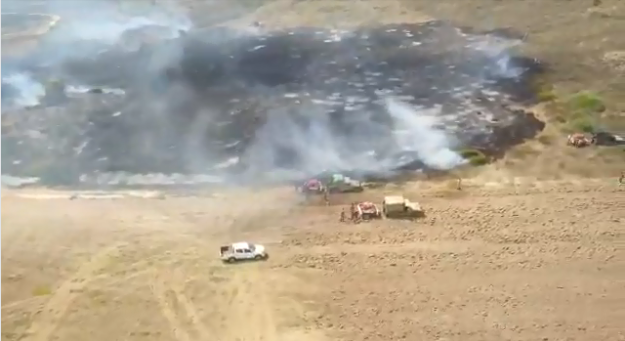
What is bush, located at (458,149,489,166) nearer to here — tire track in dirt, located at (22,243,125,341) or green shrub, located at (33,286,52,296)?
tire track in dirt, located at (22,243,125,341)

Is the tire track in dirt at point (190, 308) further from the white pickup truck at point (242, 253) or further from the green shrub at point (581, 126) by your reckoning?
the green shrub at point (581, 126)

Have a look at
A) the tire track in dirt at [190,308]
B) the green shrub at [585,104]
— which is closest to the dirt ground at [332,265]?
the tire track in dirt at [190,308]

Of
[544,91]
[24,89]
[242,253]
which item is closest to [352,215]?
[242,253]

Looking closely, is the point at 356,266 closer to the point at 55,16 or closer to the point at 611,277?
the point at 611,277

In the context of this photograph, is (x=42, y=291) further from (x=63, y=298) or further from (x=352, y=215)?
(x=352, y=215)

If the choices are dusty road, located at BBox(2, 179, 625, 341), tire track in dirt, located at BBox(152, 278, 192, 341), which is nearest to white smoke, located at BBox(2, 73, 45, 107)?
dusty road, located at BBox(2, 179, 625, 341)
